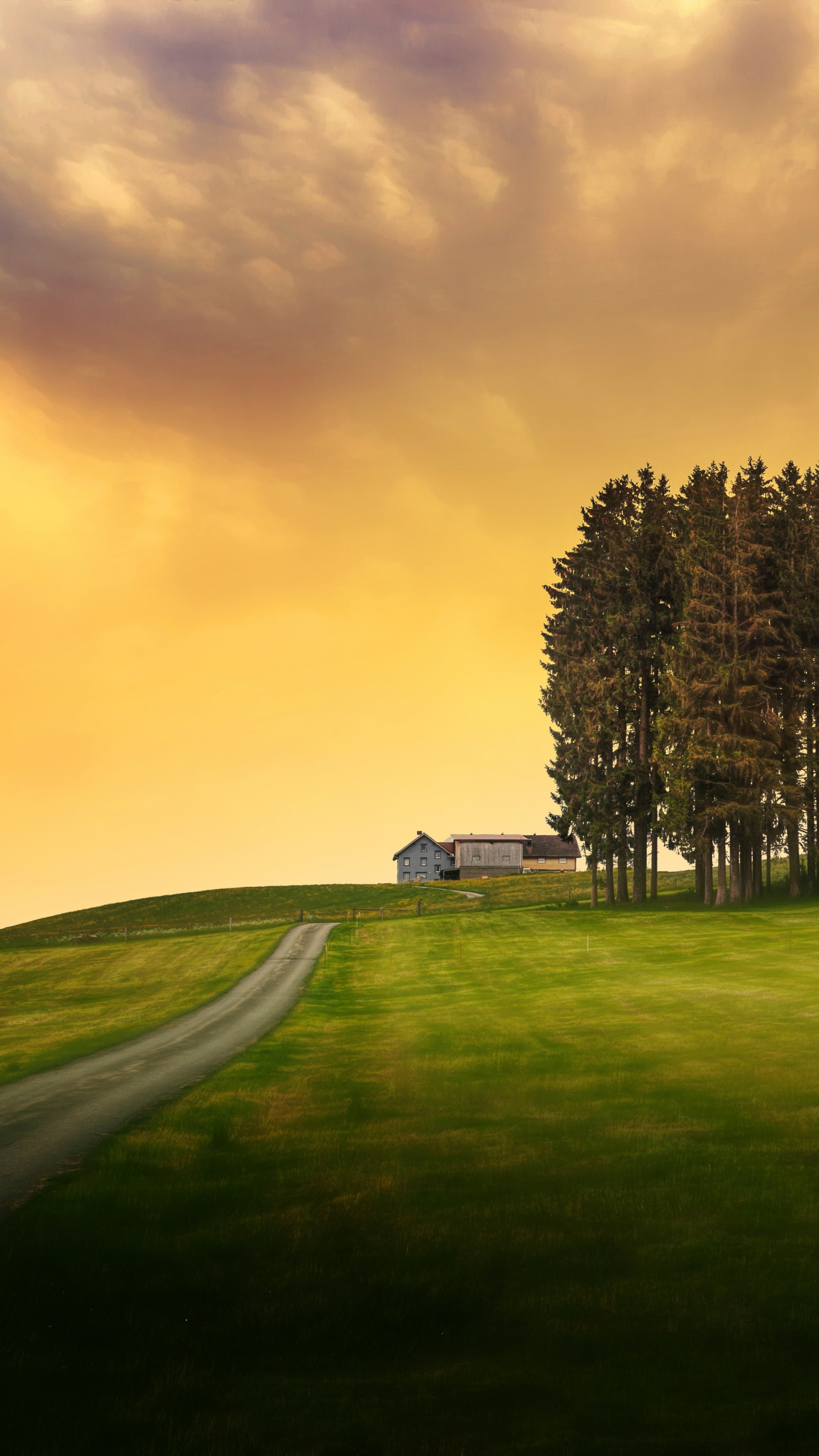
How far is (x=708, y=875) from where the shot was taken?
178 ft

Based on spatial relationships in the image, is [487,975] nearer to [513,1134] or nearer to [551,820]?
[513,1134]

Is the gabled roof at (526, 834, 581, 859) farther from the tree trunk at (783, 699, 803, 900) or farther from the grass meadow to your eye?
the tree trunk at (783, 699, 803, 900)

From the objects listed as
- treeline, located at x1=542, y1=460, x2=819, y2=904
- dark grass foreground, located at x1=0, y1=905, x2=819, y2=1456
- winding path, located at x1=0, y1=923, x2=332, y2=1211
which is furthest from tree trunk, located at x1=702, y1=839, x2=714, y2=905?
dark grass foreground, located at x1=0, y1=905, x2=819, y2=1456

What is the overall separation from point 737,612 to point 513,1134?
4443 centimetres

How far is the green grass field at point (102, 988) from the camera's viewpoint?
2373cm

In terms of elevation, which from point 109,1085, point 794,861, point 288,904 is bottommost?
point 288,904

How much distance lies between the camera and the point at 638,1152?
10812mm

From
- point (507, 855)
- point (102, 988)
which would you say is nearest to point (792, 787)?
point (102, 988)

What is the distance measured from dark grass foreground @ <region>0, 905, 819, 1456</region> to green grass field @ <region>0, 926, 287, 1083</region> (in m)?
8.53

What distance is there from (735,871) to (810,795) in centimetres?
634

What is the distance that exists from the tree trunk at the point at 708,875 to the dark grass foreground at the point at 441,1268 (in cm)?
3804

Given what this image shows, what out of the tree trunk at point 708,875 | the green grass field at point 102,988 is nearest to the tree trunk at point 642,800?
the tree trunk at point 708,875

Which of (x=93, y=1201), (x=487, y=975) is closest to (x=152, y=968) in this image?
(x=487, y=975)

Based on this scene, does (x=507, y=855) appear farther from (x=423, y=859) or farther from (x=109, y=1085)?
(x=109, y=1085)
